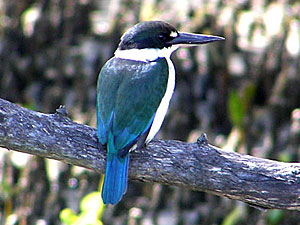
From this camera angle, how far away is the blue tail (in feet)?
10.8

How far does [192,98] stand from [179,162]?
1.93m

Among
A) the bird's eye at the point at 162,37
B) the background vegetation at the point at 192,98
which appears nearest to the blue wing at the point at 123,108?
the bird's eye at the point at 162,37

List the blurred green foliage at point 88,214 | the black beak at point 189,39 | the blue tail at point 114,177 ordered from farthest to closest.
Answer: the black beak at point 189,39
the blue tail at point 114,177
the blurred green foliage at point 88,214

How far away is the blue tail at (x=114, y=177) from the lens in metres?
3.30

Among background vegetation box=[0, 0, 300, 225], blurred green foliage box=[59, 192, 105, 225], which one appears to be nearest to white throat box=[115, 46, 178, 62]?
blurred green foliage box=[59, 192, 105, 225]

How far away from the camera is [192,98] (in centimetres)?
517

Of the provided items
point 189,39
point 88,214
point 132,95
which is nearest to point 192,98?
point 189,39

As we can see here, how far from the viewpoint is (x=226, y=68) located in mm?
5035

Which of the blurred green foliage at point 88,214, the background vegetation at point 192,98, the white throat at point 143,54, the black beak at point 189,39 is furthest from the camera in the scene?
the background vegetation at point 192,98

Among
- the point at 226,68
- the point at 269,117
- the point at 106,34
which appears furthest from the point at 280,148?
the point at 106,34

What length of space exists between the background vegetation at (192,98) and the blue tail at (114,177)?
1.61m

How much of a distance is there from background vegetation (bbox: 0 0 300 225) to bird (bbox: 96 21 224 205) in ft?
3.79

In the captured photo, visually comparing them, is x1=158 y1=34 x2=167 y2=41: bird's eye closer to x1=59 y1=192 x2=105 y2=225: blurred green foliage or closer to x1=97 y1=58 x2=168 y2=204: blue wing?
x1=97 y1=58 x2=168 y2=204: blue wing

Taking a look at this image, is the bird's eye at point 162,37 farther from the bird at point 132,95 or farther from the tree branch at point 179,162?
the tree branch at point 179,162
